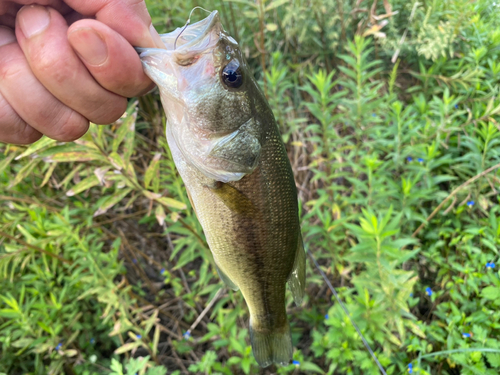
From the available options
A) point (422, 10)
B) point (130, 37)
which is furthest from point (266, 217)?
point (422, 10)

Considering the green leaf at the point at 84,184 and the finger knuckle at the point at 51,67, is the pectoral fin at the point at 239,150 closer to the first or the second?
the finger knuckle at the point at 51,67

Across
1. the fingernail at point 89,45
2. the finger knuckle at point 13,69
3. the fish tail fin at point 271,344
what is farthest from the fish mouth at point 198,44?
the fish tail fin at point 271,344

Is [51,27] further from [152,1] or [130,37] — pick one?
[152,1]

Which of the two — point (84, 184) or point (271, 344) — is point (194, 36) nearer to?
point (84, 184)

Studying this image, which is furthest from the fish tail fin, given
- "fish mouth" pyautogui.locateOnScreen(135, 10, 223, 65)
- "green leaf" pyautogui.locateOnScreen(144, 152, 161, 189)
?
"fish mouth" pyautogui.locateOnScreen(135, 10, 223, 65)

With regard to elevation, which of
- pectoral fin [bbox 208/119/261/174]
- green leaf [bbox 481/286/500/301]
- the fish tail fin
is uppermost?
pectoral fin [bbox 208/119/261/174]

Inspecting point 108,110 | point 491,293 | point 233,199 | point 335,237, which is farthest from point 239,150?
point 491,293

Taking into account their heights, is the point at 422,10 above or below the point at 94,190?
above

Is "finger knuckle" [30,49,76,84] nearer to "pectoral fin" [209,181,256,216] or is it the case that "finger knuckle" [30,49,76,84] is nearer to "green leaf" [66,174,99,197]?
"pectoral fin" [209,181,256,216]
